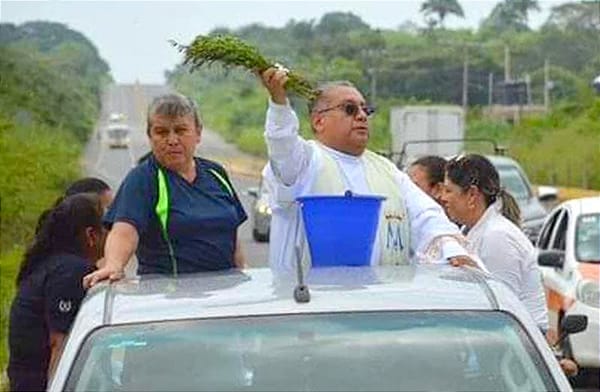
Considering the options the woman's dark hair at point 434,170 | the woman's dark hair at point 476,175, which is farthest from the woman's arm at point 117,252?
the woman's dark hair at point 434,170

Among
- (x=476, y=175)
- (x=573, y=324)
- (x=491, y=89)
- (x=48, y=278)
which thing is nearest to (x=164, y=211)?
(x=48, y=278)

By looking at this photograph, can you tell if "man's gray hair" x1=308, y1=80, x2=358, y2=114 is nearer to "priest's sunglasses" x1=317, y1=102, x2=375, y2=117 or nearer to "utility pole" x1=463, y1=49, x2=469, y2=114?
"priest's sunglasses" x1=317, y1=102, x2=375, y2=117

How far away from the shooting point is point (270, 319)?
4.90 metres

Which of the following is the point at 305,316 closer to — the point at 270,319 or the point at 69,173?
the point at 270,319

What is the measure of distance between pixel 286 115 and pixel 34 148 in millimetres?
14284

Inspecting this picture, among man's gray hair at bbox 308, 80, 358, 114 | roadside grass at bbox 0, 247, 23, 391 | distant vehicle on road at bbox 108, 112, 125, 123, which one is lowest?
distant vehicle on road at bbox 108, 112, 125, 123

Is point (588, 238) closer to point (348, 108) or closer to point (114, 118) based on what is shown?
point (348, 108)

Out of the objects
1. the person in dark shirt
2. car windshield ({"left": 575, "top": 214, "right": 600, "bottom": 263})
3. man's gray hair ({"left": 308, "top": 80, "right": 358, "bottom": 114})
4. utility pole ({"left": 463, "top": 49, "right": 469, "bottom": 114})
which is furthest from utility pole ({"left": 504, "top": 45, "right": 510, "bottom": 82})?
man's gray hair ({"left": 308, "top": 80, "right": 358, "bottom": 114})

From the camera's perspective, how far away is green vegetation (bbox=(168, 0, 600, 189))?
4475 cm

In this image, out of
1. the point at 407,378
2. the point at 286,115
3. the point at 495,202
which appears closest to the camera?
the point at 407,378

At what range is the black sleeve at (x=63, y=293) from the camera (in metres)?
7.00

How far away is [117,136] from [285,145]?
69.9 m

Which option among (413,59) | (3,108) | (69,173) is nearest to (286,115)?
(3,108)

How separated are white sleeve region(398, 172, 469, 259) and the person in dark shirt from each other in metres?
1.27
